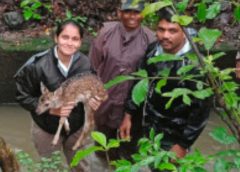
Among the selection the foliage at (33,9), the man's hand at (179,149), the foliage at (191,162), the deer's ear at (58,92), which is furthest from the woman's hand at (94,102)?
the foliage at (33,9)

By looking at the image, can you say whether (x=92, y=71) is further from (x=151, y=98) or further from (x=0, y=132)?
(x=0, y=132)

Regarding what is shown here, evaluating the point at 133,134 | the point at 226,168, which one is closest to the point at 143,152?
the point at 226,168

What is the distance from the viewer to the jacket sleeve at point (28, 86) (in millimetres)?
3662

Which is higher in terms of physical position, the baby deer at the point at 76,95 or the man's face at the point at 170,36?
the man's face at the point at 170,36

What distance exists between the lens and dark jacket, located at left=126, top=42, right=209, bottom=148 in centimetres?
351

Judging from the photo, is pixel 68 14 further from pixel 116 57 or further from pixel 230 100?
pixel 230 100

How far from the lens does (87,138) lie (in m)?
3.96

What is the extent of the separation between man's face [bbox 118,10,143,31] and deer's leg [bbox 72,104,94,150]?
0.71 metres

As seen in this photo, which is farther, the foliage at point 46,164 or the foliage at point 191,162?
the foliage at point 46,164

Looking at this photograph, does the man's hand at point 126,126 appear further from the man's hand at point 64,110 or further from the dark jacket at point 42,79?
the man's hand at point 64,110

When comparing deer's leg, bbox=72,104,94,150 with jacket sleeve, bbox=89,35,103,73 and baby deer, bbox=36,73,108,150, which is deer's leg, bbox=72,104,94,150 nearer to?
baby deer, bbox=36,73,108,150

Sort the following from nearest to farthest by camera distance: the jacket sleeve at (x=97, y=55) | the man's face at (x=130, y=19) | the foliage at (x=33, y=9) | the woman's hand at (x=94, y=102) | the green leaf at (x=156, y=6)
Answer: the green leaf at (x=156, y=6) → the woman's hand at (x=94, y=102) → the man's face at (x=130, y=19) → the jacket sleeve at (x=97, y=55) → the foliage at (x=33, y=9)

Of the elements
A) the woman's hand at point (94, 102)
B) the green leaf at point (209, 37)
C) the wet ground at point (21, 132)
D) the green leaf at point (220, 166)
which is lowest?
the wet ground at point (21, 132)

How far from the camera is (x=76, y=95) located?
12.0ft
